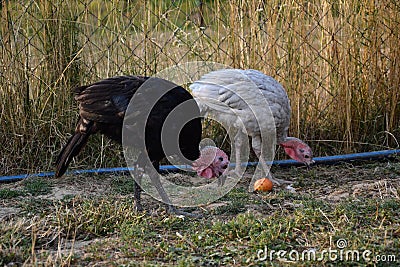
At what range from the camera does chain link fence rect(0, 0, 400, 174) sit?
4.96m

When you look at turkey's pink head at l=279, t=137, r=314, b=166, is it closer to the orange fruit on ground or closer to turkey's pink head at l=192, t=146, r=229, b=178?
the orange fruit on ground

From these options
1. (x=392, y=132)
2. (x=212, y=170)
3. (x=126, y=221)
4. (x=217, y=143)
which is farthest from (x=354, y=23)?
(x=126, y=221)

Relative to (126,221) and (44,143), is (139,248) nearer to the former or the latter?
(126,221)

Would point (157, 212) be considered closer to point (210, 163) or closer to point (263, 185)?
point (210, 163)

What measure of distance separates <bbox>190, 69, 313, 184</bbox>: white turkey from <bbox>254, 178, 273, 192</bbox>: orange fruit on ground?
23 cm

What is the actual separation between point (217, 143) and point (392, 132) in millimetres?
1529

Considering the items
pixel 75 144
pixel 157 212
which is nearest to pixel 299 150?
pixel 157 212

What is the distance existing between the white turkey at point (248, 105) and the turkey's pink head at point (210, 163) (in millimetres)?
459

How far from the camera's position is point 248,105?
4.60m

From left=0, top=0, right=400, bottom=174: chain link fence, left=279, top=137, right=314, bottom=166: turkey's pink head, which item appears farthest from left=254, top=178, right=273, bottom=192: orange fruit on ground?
left=0, top=0, right=400, bottom=174: chain link fence

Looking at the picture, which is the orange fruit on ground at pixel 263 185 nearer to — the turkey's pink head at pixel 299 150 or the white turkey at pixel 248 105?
the white turkey at pixel 248 105

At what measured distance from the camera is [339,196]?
4.18 m

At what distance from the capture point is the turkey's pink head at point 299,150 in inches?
191

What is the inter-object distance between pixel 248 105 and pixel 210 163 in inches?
24.6
